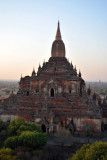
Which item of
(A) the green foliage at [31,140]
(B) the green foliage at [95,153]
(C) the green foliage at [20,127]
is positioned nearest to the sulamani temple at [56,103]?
(C) the green foliage at [20,127]

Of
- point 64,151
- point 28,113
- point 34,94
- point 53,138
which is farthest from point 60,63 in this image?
point 64,151

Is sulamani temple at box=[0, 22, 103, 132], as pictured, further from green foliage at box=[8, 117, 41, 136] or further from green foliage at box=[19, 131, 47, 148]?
green foliage at box=[19, 131, 47, 148]

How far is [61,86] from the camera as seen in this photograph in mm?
38875

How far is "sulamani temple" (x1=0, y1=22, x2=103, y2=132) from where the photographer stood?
33.4m

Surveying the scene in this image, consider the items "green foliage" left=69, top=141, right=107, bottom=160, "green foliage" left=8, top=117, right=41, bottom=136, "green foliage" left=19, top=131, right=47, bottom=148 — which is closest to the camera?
"green foliage" left=69, top=141, right=107, bottom=160

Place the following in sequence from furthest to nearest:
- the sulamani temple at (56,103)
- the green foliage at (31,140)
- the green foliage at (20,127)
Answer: the sulamani temple at (56,103) < the green foliage at (20,127) < the green foliage at (31,140)

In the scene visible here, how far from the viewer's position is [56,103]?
36.6 metres

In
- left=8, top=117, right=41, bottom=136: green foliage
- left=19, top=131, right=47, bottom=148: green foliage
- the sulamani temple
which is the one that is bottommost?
left=19, top=131, right=47, bottom=148: green foliage

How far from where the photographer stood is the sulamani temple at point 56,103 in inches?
1316

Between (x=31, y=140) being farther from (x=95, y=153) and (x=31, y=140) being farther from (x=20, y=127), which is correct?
(x=95, y=153)

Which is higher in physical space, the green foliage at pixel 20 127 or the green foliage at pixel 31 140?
the green foliage at pixel 20 127

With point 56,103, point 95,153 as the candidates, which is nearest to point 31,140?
point 95,153

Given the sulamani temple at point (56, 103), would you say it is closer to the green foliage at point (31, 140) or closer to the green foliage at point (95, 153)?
the green foliage at point (31, 140)

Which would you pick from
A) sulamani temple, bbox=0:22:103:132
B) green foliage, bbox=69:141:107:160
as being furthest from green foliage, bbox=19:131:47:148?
sulamani temple, bbox=0:22:103:132
